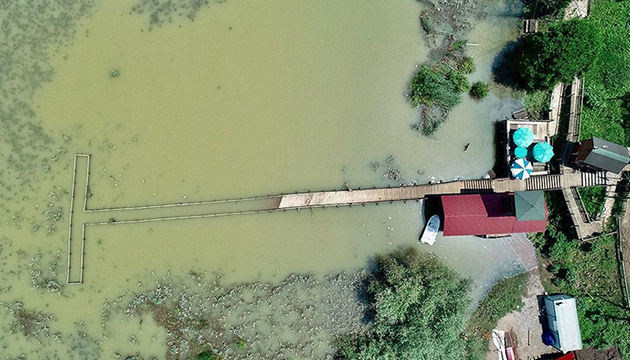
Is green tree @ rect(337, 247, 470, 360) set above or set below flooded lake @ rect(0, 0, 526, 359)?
below

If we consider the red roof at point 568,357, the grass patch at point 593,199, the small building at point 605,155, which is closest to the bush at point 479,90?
the small building at point 605,155

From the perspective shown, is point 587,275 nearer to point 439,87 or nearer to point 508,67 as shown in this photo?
point 508,67

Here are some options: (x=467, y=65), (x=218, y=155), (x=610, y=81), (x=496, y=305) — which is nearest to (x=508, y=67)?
(x=467, y=65)

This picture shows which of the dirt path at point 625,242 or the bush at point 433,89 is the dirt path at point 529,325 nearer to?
the dirt path at point 625,242

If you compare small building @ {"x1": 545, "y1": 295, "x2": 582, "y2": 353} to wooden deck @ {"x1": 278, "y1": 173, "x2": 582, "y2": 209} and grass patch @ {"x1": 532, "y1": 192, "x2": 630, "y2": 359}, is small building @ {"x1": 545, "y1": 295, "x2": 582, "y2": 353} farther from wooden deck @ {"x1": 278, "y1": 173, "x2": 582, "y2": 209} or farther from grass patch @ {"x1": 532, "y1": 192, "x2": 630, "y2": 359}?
wooden deck @ {"x1": 278, "y1": 173, "x2": 582, "y2": 209}

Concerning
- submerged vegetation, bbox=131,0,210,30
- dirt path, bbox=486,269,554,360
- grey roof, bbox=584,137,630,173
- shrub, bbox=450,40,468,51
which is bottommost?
dirt path, bbox=486,269,554,360

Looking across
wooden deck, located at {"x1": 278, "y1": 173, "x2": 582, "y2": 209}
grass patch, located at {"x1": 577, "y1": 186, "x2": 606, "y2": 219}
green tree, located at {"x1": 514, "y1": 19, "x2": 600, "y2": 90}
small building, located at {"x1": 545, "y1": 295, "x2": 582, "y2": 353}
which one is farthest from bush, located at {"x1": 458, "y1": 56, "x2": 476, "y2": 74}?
small building, located at {"x1": 545, "y1": 295, "x2": 582, "y2": 353}
